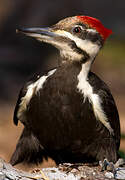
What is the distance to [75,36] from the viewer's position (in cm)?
505

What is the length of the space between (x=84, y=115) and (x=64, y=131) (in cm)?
27

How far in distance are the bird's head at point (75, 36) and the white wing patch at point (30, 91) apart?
13.8 inches

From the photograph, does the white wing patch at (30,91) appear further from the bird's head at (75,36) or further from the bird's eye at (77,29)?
the bird's eye at (77,29)

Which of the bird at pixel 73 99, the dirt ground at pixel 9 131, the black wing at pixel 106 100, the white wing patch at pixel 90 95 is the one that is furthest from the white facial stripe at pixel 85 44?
the dirt ground at pixel 9 131

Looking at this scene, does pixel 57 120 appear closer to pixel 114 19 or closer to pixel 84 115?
pixel 84 115

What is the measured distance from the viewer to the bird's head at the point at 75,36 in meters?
4.98

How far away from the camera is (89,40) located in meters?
5.15

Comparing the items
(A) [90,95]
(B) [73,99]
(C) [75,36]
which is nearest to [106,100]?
(A) [90,95]

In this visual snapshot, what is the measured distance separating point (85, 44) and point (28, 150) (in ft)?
4.51

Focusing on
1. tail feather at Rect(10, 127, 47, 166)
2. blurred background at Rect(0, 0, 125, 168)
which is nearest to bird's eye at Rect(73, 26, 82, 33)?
tail feather at Rect(10, 127, 47, 166)

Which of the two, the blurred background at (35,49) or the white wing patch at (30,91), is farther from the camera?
the blurred background at (35,49)

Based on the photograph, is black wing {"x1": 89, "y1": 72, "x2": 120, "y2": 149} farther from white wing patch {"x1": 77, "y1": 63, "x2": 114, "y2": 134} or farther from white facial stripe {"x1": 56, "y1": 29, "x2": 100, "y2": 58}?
white facial stripe {"x1": 56, "y1": 29, "x2": 100, "y2": 58}

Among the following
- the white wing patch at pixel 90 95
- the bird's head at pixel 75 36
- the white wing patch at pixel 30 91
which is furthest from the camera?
the white wing patch at pixel 30 91

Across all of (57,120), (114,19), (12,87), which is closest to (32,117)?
(57,120)
